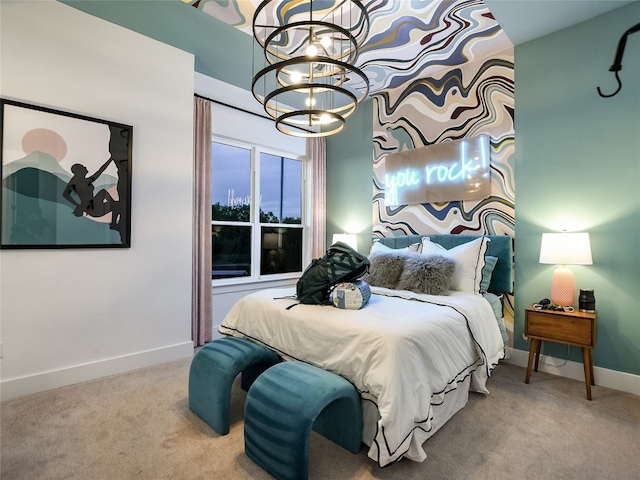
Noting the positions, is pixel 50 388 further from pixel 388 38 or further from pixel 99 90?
pixel 388 38

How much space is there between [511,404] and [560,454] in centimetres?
55

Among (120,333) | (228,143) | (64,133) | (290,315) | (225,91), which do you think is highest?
(225,91)

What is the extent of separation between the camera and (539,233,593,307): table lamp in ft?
8.51

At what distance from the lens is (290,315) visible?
228 cm

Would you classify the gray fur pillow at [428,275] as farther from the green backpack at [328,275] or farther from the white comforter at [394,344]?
the green backpack at [328,275]

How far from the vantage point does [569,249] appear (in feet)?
8.61

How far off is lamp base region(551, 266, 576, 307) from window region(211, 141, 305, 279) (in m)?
3.30

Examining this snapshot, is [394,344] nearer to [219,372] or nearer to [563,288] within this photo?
[219,372]

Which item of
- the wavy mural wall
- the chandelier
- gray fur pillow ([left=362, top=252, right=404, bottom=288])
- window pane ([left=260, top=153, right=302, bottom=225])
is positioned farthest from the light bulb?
window pane ([left=260, top=153, right=302, bottom=225])

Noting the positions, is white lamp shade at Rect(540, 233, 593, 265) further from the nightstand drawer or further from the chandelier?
the chandelier

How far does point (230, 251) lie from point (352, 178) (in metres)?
2.01

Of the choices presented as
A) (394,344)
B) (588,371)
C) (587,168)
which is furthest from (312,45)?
(588,371)

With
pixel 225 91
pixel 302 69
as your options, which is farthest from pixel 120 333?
pixel 302 69

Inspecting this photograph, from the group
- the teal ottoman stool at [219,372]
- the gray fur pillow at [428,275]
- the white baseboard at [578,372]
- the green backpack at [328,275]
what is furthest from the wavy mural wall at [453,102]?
the teal ottoman stool at [219,372]
